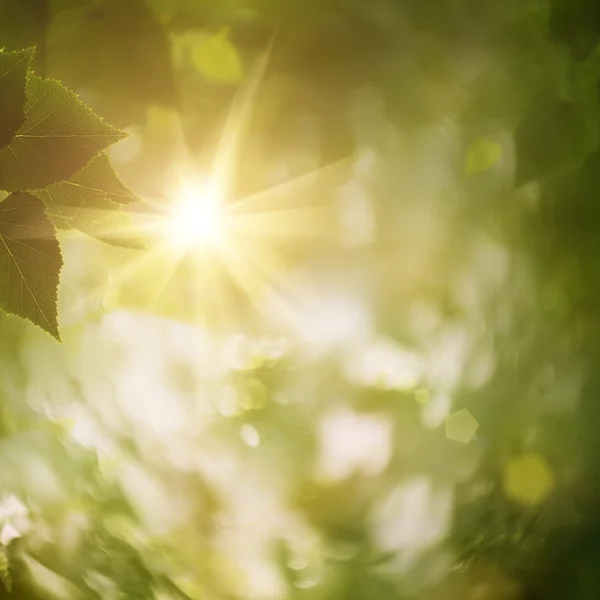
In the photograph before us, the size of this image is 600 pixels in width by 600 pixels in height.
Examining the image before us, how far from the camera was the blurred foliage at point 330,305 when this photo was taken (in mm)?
456

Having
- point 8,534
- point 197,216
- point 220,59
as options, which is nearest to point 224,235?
point 197,216

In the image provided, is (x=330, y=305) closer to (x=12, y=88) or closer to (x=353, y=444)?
(x=353, y=444)

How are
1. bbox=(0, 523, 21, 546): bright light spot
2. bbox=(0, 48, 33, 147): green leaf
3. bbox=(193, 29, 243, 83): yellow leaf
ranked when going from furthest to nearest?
bbox=(0, 523, 21, 546): bright light spot < bbox=(193, 29, 243, 83): yellow leaf < bbox=(0, 48, 33, 147): green leaf

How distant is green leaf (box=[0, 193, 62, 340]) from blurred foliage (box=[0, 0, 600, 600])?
76mm

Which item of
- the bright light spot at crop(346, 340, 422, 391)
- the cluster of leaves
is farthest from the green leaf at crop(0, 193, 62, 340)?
the bright light spot at crop(346, 340, 422, 391)

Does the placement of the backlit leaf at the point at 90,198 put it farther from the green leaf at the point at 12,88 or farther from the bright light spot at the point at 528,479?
the bright light spot at the point at 528,479

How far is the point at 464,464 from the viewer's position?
1.62 feet

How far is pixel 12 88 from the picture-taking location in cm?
34

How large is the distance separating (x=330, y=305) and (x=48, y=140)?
23 centimetres

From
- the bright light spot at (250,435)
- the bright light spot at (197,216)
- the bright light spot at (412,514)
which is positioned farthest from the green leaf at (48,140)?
the bright light spot at (412,514)

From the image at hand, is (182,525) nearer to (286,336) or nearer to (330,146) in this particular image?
(286,336)

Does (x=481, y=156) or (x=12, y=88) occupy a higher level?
(x=481, y=156)

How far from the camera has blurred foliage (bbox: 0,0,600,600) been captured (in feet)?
1.49

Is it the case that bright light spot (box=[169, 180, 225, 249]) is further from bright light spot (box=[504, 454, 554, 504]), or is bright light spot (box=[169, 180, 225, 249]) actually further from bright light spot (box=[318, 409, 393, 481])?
bright light spot (box=[504, 454, 554, 504])
